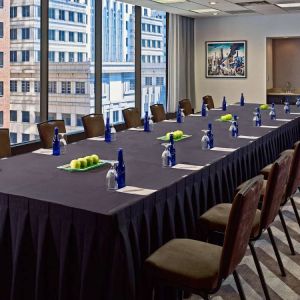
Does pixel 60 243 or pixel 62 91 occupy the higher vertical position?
pixel 62 91

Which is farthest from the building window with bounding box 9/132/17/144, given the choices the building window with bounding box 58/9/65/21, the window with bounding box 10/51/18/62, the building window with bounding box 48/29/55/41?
the building window with bounding box 58/9/65/21

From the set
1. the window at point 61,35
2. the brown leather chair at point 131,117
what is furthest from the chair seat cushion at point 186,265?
the window at point 61,35

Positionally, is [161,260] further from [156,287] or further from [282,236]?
[282,236]

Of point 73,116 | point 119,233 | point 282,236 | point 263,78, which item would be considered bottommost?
point 282,236

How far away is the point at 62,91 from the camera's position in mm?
8570

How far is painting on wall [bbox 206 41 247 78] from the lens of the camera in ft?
39.8

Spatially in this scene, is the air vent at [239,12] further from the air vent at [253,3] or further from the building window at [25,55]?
the building window at [25,55]

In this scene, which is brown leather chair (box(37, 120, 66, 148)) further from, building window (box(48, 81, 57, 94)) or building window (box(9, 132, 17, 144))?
building window (box(48, 81, 57, 94))

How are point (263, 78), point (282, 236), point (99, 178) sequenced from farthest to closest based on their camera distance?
point (263, 78) < point (282, 236) < point (99, 178)

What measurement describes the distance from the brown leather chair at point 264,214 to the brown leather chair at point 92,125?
2.86 m

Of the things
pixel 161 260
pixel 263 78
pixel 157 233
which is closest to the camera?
pixel 161 260

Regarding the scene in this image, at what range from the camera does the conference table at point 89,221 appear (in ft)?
8.23

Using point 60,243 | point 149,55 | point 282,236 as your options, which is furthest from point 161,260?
point 149,55

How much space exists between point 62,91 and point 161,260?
20.7 ft
